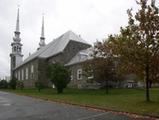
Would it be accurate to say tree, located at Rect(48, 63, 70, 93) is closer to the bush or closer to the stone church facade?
the stone church facade

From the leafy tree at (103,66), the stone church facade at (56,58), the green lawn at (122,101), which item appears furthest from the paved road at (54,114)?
the stone church facade at (56,58)

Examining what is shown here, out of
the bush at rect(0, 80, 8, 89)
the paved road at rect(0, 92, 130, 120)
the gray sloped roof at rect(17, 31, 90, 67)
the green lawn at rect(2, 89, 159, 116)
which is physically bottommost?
the paved road at rect(0, 92, 130, 120)

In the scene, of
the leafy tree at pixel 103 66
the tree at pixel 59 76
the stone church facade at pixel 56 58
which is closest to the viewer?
the leafy tree at pixel 103 66

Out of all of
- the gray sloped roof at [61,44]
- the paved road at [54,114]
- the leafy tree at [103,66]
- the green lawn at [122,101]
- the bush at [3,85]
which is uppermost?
the gray sloped roof at [61,44]

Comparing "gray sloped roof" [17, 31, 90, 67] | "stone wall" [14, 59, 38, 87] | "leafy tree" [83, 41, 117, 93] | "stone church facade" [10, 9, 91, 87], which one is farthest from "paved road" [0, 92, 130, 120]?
"stone wall" [14, 59, 38, 87]

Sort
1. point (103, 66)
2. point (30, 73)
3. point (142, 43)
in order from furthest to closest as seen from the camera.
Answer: point (30, 73) < point (103, 66) < point (142, 43)

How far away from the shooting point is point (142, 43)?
81.2 feet

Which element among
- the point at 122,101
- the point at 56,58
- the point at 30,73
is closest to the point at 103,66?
the point at 122,101

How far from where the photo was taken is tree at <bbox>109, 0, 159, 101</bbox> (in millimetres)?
24594

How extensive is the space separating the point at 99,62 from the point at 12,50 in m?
67.5

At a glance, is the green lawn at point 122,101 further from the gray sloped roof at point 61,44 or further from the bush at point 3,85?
the bush at point 3,85

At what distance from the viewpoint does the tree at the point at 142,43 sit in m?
24.6

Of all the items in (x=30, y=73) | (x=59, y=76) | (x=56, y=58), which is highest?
(x=56, y=58)

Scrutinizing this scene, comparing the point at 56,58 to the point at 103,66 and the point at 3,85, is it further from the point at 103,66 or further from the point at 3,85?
the point at 103,66
